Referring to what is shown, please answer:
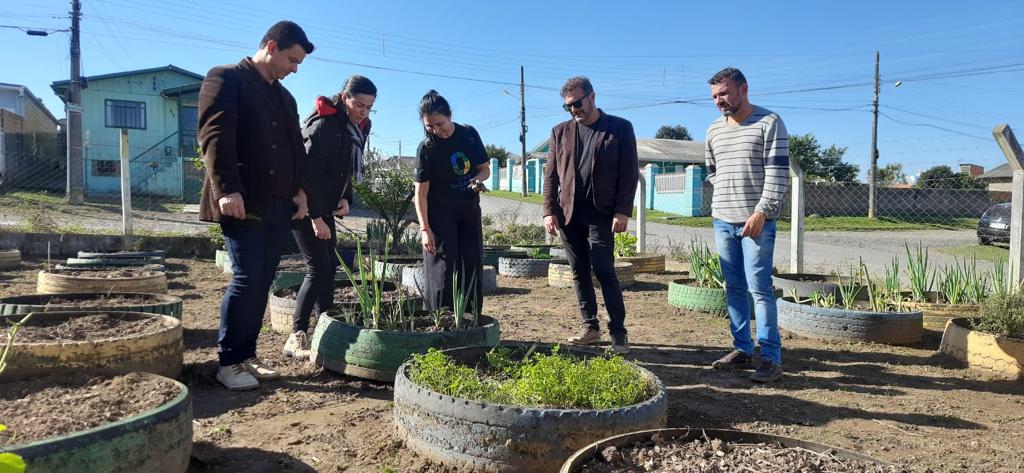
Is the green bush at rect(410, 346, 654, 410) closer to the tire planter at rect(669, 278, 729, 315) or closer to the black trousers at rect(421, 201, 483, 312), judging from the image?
the black trousers at rect(421, 201, 483, 312)

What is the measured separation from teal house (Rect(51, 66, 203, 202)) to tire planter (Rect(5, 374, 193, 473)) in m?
23.5

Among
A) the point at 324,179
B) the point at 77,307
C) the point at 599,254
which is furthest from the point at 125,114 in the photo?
the point at 599,254

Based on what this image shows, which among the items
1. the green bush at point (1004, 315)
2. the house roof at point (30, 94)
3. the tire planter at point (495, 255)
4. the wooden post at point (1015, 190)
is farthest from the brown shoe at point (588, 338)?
the house roof at point (30, 94)

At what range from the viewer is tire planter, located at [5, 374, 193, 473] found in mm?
1605

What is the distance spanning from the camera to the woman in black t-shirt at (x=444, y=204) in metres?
3.96

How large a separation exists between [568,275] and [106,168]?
74.2ft

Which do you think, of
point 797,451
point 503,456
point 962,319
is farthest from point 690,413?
point 962,319

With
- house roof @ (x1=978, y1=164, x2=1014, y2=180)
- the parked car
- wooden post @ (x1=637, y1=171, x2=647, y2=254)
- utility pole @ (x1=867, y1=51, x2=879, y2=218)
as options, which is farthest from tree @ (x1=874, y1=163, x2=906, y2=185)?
wooden post @ (x1=637, y1=171, x2=647, y2=254)

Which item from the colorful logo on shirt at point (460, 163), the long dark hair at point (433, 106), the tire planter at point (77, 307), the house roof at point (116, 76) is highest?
the house roof at point (116, 76)

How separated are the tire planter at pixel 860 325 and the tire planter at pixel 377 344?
8.30 feet

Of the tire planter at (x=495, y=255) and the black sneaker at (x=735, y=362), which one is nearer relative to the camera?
the black sneaker at (x=735, y=362)

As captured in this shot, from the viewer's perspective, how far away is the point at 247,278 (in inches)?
126

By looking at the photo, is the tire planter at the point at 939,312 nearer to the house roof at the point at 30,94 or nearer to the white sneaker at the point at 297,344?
the white sneaker at the point at 297,344

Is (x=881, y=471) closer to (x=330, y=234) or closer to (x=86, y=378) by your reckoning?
Result: (x=86, y=378)
